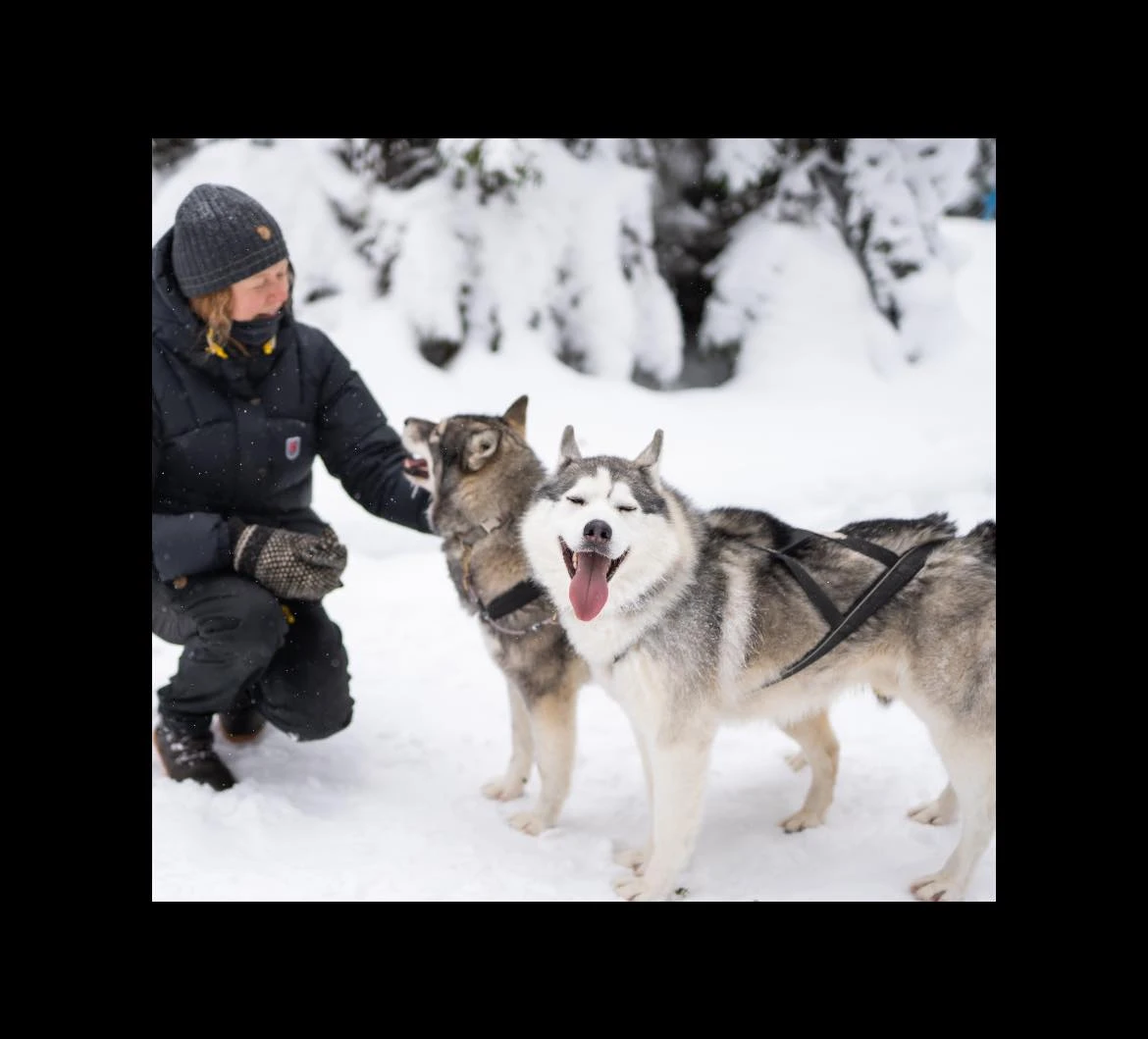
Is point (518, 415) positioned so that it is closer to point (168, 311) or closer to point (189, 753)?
point (168, 311)

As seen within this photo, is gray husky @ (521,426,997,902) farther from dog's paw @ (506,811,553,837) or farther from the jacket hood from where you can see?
the jacket hood

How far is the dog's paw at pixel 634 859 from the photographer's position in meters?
2.83

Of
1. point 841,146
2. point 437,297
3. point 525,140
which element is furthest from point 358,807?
point 841,146

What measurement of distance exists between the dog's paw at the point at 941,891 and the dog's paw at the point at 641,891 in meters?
0.74

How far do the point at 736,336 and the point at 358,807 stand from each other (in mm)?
5338

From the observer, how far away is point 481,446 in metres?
3.00

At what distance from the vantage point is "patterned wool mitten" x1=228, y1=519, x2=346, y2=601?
3.09 metres

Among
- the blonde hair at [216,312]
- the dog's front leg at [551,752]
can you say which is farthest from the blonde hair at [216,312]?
the dog's front leg at [551,752]

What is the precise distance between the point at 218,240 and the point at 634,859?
2.40 m

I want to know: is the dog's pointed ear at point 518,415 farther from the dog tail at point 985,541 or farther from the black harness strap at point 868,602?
the dog tail at point 985,541

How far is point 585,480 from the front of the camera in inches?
96.3

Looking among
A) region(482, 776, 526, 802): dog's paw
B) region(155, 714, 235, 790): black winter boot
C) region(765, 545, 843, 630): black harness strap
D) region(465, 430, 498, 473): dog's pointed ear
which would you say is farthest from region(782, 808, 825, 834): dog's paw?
region(155, 714, 235, 790): black winter boot

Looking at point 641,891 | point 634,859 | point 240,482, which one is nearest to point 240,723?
point 240,482

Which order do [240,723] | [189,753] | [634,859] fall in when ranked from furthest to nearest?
[240,723], [189,753], [634,859]
